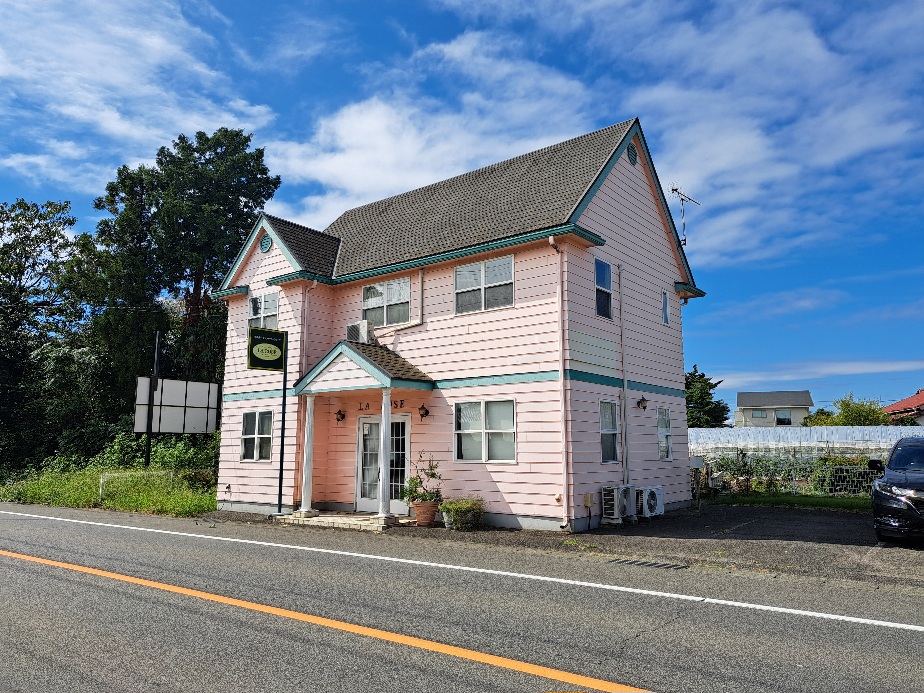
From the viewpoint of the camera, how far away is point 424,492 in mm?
14914

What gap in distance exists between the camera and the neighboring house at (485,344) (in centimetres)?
1389

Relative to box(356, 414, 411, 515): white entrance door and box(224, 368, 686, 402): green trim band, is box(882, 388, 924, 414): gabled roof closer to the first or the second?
box(224, 368, 686, 402): green trim band

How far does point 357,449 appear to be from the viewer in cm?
1683

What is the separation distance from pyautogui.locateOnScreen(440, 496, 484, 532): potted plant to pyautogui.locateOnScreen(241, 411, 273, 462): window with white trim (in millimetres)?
6382

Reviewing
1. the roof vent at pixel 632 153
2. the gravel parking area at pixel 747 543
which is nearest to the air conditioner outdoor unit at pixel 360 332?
the gravel parking area at pixel 747 543

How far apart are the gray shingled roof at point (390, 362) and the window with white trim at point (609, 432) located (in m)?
4.04

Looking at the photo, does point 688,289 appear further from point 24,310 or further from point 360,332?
point 24,310

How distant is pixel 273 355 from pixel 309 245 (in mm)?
3757

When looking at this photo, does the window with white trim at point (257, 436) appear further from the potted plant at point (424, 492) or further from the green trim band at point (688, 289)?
the green trim band at point (688, 289)

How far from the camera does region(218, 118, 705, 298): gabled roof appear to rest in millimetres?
14773

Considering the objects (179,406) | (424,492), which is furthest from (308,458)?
(179,406)

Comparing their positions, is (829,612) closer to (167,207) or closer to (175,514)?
(175,514)

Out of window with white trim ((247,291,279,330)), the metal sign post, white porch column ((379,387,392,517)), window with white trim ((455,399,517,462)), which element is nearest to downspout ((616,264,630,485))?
window with white trim ((455,399,517,462))

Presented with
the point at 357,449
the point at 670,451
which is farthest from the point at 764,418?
the point at 357,449
